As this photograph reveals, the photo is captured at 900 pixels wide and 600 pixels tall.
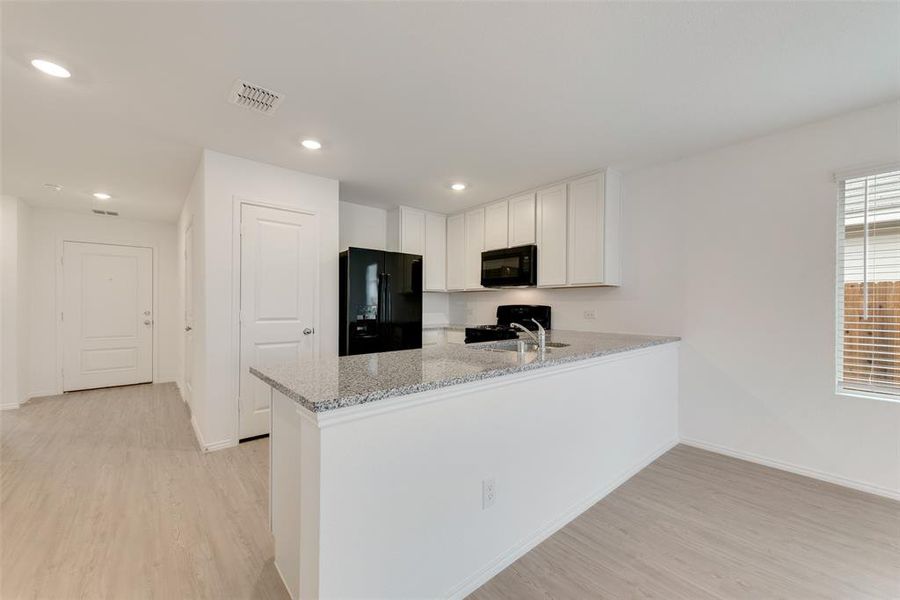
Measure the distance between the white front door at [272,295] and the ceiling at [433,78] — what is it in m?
0.56

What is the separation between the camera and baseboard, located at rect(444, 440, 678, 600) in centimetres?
149

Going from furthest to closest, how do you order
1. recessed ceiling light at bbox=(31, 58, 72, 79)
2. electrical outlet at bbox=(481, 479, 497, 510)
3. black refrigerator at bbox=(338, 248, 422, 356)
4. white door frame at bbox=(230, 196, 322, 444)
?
black refrigerator at bbox=(338, 248, 422, 356) → white door frame at bbox=(230, 196, 322, 444) → recessed ceiling light at bbox=(31, 58, 72, 79) → electrical outlet at bbox=(481, 479, 497, 510)

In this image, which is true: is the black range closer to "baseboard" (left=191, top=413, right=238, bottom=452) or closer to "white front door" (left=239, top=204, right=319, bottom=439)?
"white front door" (left=239, top=204, right=319, bottom=439)

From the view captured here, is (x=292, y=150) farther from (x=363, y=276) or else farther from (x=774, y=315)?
(x=774, y=315)

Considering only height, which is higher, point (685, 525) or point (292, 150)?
point (292, 150)

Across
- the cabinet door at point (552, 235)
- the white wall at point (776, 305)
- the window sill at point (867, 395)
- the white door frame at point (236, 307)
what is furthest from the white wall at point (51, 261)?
the window sill at point (867, 395)

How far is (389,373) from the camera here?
1.48 metres

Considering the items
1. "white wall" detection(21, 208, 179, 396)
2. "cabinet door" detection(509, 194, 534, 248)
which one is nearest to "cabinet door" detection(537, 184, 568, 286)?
"cabinet door" detection(509, 194, 534, 248)

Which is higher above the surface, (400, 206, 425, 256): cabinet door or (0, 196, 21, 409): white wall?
(400, 206, 425, 256): cabinet door

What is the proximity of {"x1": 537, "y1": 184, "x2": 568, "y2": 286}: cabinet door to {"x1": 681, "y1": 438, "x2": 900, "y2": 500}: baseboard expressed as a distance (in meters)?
1.76

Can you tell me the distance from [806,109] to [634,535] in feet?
9.05

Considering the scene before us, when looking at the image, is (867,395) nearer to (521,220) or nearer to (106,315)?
(521,220)

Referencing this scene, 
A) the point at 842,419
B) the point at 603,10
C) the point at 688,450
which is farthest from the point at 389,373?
the point at 842,419

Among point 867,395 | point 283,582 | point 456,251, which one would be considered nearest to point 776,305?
point 867,395
